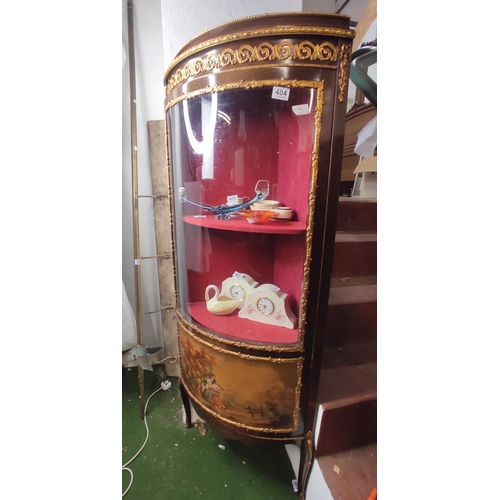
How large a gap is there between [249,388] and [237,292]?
13.3 inches

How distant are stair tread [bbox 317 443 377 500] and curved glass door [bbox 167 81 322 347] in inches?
19.6

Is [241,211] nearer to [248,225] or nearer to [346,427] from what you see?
[248,225]

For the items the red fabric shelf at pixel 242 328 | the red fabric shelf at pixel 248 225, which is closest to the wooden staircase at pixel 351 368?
the red fabric shelf at pixel 242 328

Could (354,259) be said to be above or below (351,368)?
above

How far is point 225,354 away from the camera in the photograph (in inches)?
32.9

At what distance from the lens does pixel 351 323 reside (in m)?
1.13

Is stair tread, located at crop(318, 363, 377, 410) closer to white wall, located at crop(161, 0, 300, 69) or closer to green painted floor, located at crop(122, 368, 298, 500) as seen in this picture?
green painted floor, located at crop(122, 368, 298, 500)

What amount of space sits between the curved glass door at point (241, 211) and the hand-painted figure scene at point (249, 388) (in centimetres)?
8

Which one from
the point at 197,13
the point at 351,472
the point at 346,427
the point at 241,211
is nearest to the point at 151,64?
the point at 197,13

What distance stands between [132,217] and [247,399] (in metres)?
1.21

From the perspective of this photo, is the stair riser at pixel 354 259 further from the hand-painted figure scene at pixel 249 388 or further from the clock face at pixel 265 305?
the hand-painted figure scene at pixel 249 388

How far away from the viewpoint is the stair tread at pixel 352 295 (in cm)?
108
